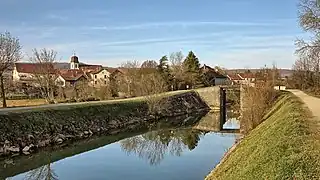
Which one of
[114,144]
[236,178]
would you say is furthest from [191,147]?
[236,178]

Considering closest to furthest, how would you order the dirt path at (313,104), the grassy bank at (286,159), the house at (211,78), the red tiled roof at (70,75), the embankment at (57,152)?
the grassy bank at (286,159)
the embankment at (57,152)
the dirt path at (313,104)
the red tiled roof at (70,75)
the house at (211,78)

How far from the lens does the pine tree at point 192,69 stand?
73875 millimetres

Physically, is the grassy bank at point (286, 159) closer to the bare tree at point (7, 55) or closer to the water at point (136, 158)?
the water at point (136, 158)

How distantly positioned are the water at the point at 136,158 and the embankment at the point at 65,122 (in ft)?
6.67

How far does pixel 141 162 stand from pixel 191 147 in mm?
6451

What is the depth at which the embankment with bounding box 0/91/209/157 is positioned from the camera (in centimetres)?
2539

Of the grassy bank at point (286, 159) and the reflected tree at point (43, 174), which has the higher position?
the grassy bank at point (286, 159)

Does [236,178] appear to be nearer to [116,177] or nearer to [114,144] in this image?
[116,177]

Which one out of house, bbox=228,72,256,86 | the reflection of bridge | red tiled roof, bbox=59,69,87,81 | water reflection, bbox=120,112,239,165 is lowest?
the reflection of bridge

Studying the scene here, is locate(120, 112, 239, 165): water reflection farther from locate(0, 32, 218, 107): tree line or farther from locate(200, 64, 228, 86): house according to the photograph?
locate(200, 64, 228, 86): house

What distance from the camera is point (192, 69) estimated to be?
7406cm

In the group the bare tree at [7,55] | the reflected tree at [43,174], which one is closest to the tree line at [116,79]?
the bare tree at [7,55]

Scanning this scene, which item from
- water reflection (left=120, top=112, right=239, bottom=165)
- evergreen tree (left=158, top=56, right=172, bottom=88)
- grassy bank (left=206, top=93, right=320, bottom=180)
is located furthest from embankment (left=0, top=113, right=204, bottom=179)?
evergreen tree (left=158, top=56, right=172, bottom=88)

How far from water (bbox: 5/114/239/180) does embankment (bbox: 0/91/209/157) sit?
2032mm
